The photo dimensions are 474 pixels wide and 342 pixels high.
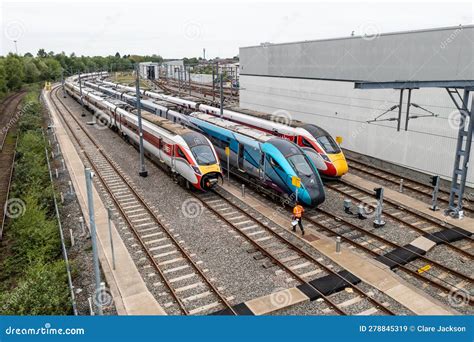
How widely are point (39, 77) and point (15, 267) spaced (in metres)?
107

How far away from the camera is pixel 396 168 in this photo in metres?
26.7

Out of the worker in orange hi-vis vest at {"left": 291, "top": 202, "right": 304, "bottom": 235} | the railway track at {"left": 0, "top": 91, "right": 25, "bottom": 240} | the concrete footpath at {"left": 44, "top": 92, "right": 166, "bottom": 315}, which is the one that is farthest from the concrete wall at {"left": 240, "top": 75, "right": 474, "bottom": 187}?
the railway track at {"left": 0, "top": 91, "right": 25, "bottom": 240}

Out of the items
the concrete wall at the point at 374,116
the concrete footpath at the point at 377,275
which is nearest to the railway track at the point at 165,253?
the concrete footpath at the point at 377,275

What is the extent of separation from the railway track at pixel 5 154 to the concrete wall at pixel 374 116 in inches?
964

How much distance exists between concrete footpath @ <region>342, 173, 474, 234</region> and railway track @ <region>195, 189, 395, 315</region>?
7936 millimetres

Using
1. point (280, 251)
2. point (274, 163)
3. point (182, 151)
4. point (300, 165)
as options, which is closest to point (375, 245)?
point (280, 251)

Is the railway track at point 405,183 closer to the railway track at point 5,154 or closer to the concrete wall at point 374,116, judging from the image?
the concrete wall at point 374,116

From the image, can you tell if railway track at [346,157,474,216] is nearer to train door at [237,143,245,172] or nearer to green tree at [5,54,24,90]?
train door at [237,143,245,172]

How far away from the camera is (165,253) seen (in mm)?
15688

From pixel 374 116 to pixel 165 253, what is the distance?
19294mm

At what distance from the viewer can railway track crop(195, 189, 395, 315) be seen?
12.7 m

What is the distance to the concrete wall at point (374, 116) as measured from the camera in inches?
916

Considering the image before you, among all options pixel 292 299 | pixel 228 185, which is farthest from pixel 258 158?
pixel 292 299

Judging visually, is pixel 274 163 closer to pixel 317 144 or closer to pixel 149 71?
pixel 317 144
